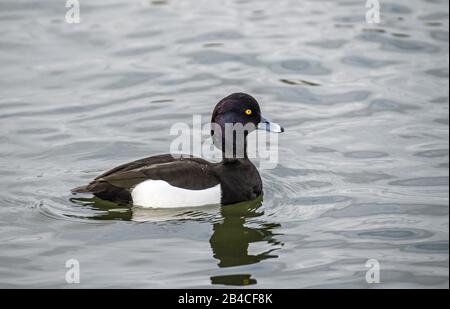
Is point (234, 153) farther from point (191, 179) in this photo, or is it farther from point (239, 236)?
point (239, 236)

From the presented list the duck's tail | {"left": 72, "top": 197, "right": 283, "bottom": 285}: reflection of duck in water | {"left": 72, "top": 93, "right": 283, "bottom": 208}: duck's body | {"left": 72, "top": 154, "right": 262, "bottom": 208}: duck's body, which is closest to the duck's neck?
{"left": 72, "top": 93, "right": 283, "bottom": 208}: duck's body

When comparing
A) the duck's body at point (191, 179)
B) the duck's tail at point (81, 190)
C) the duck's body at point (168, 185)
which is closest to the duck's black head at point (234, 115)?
the duck's body at point (191, 179)

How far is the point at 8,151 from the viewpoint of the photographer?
1116cm

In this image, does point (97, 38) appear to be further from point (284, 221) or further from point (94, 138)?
point (284, 221)

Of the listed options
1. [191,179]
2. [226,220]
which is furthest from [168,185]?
[226,220]

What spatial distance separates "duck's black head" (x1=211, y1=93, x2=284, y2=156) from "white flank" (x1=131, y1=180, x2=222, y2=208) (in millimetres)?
687

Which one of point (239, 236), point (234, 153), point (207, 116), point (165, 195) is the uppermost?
point (207, 116)

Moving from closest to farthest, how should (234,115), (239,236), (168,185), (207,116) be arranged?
(239,236), (168,185), (234,115), (207,116)

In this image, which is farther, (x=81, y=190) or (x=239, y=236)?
(x=81, y=190)

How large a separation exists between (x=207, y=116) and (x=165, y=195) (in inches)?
128

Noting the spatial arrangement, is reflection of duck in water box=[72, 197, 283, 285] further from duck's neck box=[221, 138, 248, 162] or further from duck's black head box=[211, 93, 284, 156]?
duck's black head box=[211, 93, 284, 156]

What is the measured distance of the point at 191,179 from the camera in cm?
940

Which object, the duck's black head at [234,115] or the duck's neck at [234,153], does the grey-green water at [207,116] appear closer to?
the duck's neck at [234,153]

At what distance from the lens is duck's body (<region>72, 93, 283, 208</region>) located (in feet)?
30.6
